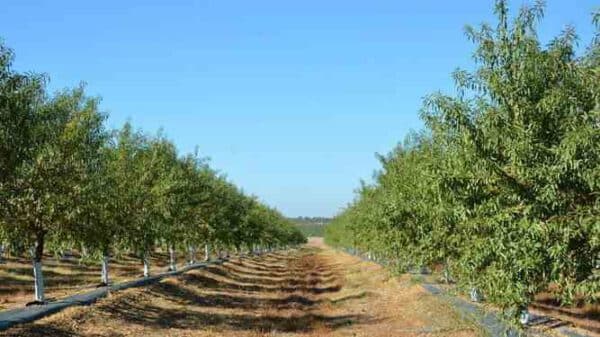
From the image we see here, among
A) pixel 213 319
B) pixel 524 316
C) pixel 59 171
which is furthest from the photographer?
pixel 213 319

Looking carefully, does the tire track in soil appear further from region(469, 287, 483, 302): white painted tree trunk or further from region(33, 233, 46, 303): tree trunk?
region(33, 233, 46, 303): tree trunk

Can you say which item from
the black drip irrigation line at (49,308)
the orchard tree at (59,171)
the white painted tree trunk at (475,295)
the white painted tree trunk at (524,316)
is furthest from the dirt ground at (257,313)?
the orchard tree at (59,171)

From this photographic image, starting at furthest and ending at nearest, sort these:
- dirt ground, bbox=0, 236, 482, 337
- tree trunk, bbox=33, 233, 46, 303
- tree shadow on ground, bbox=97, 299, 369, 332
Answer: tree shadow on ground, bbox=97, 299, 369, 332
tree trunk, bbox=33, 233, 46, 303
dirt ground, bbox=0, 236, 482, 337

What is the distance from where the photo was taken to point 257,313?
3478 cm

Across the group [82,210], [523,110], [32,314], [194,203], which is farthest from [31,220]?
[194,203]

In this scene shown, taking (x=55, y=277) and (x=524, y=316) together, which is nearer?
(x=524, y=316)

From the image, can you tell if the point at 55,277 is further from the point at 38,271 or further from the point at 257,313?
the point at 38,271

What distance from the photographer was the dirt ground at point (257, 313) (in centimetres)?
2592

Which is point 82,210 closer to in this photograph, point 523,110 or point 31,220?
point 31,220

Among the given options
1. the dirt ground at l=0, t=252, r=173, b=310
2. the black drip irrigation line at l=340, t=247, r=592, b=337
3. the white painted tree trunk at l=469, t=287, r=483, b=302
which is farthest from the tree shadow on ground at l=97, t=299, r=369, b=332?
the white painted tree trunk at l=469, t=287, r=483, b=302

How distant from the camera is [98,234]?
2861 cm

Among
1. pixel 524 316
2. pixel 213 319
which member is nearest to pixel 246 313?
pixel 213 319

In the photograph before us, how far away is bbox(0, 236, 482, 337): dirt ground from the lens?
25922 millimetres

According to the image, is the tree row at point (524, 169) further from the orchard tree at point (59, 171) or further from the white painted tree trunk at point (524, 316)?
the orchard tree at point (59, 171)
